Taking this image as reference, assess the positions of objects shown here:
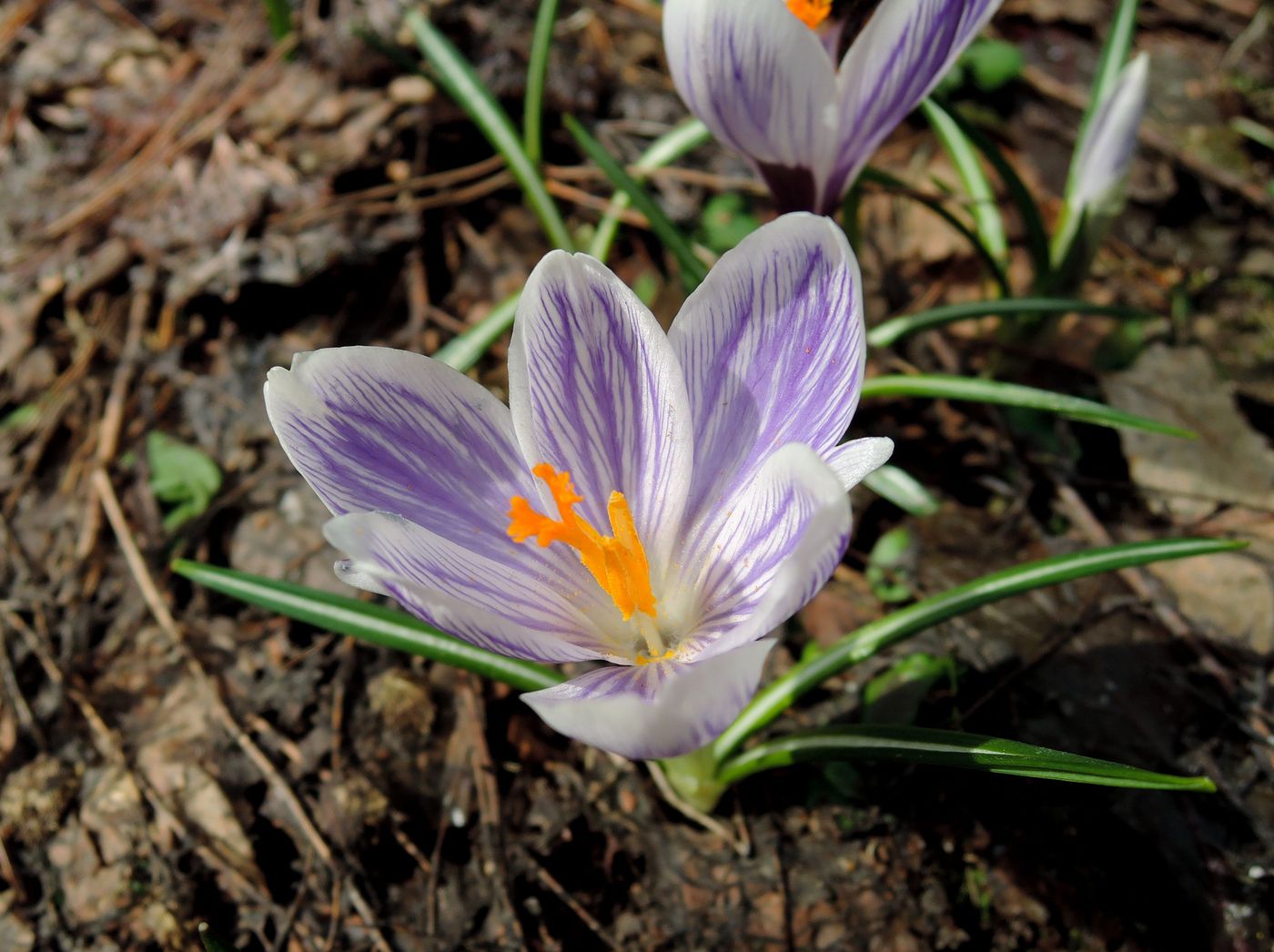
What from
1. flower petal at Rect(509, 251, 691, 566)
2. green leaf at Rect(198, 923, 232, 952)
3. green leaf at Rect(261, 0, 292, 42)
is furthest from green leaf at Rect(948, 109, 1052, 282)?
green leaf at Rect(198, 923, 232, 952)

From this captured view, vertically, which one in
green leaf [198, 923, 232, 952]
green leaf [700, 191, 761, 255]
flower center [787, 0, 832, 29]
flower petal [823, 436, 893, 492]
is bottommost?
green leaf [198, 923, 232, 952]

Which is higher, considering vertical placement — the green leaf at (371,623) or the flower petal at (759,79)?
the flower petal at (759,79)

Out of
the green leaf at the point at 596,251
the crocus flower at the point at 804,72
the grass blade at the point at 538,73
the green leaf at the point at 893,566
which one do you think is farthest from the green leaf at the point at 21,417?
the green leaf at the point at 893,566

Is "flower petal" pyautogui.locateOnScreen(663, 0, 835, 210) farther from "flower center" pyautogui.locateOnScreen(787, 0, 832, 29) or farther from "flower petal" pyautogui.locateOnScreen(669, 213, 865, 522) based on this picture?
→ "flower petal" pyautogui.locateOnScreen(669, 213, 865, 522)

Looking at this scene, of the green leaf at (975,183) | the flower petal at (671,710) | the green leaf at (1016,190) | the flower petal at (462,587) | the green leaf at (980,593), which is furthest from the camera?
the green leaf at (975,183)

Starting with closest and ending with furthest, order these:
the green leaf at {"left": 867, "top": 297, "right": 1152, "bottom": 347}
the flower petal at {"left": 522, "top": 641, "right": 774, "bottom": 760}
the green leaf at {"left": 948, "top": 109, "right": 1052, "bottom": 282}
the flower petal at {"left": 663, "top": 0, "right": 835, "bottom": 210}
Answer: the flower petal at {"left": 522, "top": 641, "right": 774, "bottom": 760} → the flower petal at {"left": 663, "top": 0, "right": 835, "bottom": 210} → the green leaf at {"left": 867, "top": 297, "right": 1152, "bottom": 347} → the green leaf at {"left": 948, "top": 109, "right": 1052, "bottom": 282}

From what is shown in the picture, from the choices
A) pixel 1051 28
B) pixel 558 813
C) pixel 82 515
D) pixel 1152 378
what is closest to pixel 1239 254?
pixel 1152 378

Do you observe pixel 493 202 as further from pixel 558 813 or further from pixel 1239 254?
pixel 1239 254

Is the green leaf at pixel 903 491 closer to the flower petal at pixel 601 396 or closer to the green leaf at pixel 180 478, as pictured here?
the flower petal at pixel 601 396
